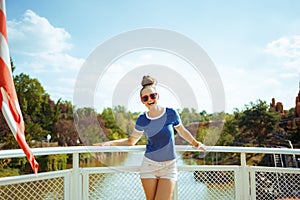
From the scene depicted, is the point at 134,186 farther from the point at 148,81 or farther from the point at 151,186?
the point at 148,81

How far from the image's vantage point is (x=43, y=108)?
72.6ft

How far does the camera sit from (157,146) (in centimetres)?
226

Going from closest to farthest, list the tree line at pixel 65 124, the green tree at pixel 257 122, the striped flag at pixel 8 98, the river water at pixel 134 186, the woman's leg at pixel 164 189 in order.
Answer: the striped flag at pixel 8 98 → the woman's leg at pixel 164 189 → the river water at pixel 134 186 → the tree line at pixel 65 124 → the green tree at pixel 257 122

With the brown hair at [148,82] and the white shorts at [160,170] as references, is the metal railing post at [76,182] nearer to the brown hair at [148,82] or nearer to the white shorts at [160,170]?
the white shorts at [160,170]

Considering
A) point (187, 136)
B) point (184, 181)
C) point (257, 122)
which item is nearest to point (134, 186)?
point (184, 181)

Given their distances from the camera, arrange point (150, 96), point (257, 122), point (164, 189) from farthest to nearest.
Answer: point (257, 122), point (150, 96), point (164, 189)

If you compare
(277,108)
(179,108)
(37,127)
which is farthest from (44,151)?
(277,108)

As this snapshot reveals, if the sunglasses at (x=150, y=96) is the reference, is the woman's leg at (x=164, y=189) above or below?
below

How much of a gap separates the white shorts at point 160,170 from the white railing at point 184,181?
249mm

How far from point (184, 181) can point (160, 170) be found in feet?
2.05

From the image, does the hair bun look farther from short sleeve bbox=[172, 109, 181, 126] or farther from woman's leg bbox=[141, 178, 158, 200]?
woman's leg bbox=[141, 178, 158, 200]

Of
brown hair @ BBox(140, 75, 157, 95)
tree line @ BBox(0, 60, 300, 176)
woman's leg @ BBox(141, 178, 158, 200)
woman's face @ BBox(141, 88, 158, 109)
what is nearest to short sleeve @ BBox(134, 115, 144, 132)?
woman's face @ BBox(141, 88, 158, 109)


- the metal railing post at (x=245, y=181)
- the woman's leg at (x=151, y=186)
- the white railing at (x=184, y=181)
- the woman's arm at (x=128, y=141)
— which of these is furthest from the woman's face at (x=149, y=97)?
the metal railing post at (x=245, y=181)

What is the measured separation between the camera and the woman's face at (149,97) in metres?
2.32
